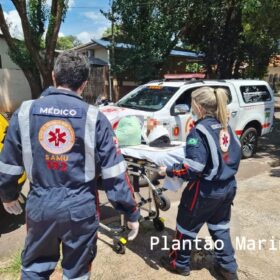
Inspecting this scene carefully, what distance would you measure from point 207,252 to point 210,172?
1.27m

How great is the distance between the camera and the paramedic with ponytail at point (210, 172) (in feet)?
10.2

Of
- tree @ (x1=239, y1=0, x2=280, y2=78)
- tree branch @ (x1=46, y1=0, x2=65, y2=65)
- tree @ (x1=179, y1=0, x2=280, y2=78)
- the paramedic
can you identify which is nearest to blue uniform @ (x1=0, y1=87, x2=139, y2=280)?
the paramedic

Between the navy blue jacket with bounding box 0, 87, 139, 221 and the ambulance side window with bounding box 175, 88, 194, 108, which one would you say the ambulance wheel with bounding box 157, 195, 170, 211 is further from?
the ambulance side window with bounding box 175, 88, 194, 108

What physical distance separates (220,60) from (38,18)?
27.6 feet

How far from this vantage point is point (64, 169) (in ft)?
7.49

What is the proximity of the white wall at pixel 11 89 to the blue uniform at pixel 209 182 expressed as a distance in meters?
16.3

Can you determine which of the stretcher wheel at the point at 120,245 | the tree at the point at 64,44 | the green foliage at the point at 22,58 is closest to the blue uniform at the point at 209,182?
the stretcher wheel at the point at 120,245

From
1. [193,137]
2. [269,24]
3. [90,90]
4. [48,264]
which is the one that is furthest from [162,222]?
[90,90]

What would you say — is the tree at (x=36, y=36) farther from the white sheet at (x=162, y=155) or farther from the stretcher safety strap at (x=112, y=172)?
the stretcher safety strap at (x=112, y=172)

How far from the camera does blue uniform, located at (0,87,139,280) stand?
2270 mm

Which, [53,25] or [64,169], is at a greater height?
[53,25]

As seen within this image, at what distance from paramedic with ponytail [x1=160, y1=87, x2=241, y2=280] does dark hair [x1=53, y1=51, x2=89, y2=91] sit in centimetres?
121

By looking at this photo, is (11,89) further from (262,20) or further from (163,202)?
(163,202)

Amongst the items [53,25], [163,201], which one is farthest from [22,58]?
[163,201]
